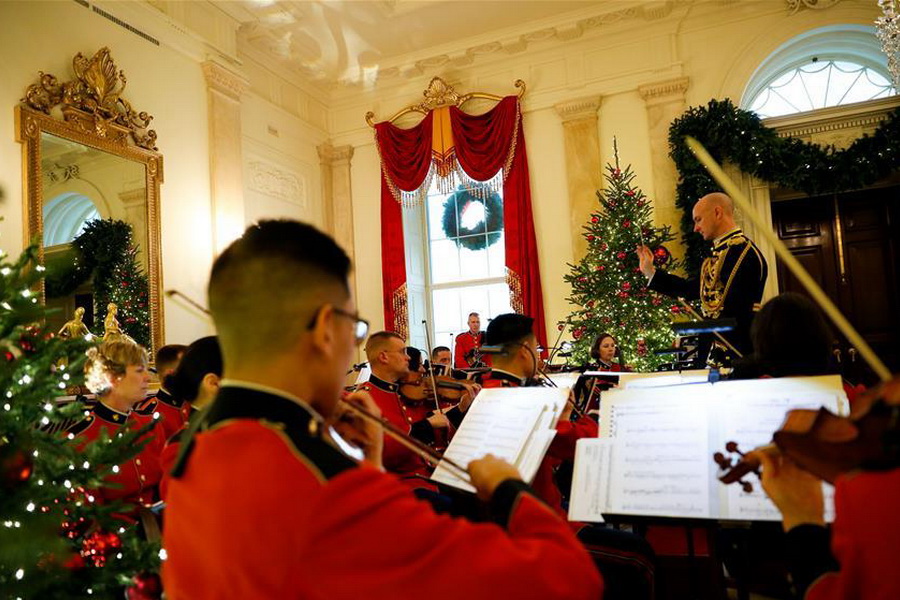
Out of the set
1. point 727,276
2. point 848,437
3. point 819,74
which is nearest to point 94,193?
point 727,276

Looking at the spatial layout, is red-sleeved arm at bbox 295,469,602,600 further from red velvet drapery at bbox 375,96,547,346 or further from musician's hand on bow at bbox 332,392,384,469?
red velvet drapery at bbox 375,96,547,346

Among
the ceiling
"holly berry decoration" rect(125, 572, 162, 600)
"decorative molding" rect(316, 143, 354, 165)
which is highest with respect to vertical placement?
Answer: the ceiling

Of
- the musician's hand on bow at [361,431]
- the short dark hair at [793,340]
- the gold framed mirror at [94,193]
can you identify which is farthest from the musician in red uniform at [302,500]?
the gold framed mirror at [94,193]

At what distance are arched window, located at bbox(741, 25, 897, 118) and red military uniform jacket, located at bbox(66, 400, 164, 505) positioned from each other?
301 inches

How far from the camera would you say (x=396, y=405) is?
3.82 m

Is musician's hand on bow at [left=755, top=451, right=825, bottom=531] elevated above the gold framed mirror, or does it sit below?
below

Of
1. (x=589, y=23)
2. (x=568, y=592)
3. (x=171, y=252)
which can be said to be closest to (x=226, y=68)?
(x=171, y=252)

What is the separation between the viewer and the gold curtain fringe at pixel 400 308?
916 centimetres

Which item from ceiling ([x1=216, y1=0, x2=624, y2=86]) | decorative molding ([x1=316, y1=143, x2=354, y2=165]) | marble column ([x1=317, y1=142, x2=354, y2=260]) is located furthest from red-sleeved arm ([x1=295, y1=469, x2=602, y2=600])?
decorative molding ([x1=316, y1=143, x2=354, y2=165])

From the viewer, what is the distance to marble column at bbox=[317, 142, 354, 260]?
9.70 meters

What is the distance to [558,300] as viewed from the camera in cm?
852

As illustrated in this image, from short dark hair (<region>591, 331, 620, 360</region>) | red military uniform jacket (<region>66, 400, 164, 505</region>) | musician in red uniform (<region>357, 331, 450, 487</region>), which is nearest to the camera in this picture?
red military uniform jacket (<region>66, 400, 164, 505</region>)

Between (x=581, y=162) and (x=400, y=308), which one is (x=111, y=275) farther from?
(x=581, y=162)

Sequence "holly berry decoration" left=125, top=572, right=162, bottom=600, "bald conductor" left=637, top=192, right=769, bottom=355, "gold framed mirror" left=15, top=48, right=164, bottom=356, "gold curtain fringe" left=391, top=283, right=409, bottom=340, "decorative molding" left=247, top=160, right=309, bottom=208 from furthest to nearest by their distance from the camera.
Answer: "gold curtain fringe" left=391, top=283, right=409, bottom=340
"decorative molding" left=247, top=160, right=309, bottom=208
"gold framed mirror" left=15, top=48, right=164, bottom=356
"bald conductor" left=637, top=192, right=769, bottom=355
"holly berry decoration" left=125, top=572, right=162, bottom=600
